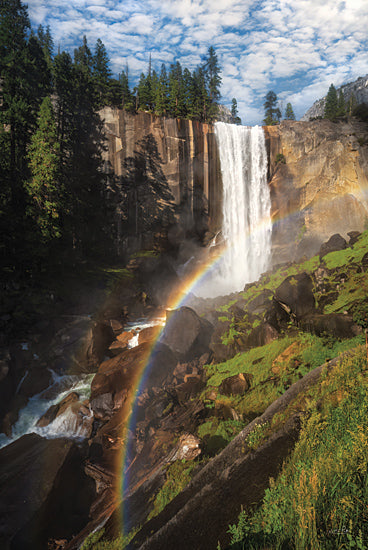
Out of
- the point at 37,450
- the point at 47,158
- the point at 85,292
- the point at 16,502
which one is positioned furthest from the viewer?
the point at 85,292

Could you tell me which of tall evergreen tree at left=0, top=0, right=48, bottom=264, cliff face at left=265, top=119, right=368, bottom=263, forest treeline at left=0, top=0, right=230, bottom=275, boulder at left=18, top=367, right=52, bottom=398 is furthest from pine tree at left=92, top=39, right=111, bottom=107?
boulder at left=18, top=367, right=52, bottom=398

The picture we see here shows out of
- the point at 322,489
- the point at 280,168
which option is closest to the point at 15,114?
the point at 322,489

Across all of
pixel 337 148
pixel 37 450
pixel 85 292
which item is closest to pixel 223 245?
pixel 337 148

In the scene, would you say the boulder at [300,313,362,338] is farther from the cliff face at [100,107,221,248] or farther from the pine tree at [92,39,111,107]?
the pine tree at [92,39,111,107]

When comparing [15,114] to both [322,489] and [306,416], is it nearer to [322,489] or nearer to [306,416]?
[306,416]

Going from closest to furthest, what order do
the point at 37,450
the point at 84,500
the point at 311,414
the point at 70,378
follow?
the point at 311,414 < the point at 84,500 < the point at 37,450 < the point at 70,378

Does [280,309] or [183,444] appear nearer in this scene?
[183,444]

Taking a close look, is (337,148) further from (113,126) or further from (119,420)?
(119,420)
